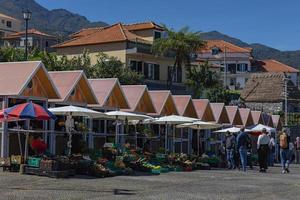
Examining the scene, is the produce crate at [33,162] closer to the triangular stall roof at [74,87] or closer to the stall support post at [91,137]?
the triangular stall roof at [74,87]

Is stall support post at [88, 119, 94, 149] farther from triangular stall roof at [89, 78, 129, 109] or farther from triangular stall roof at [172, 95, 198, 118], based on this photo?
triangular stall roof at [172, 95, 198, 118]

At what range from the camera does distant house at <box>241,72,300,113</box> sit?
6325 centimetres

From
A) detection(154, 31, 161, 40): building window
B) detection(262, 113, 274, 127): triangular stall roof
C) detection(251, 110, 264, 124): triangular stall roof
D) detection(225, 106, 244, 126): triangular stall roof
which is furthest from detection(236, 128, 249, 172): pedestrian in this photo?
detection(154, 31, 161, 40): building window

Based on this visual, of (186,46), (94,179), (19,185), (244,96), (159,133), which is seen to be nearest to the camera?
(19,185)

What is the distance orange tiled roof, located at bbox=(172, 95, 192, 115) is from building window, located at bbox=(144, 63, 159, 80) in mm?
20935

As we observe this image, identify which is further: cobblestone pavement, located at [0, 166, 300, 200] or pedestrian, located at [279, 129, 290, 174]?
pedestrian, located at [279, 129, 290, 174]

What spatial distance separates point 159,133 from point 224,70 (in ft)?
226

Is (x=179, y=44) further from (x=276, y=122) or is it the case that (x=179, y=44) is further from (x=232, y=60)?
(x=232, y=60)

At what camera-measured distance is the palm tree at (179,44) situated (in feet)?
179

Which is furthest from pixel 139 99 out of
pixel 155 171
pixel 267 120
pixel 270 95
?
pixel 270 95

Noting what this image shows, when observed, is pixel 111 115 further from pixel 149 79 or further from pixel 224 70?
pixel 224 70

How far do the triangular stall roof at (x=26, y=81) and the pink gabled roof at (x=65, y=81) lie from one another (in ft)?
2.95

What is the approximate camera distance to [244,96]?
6594 cm

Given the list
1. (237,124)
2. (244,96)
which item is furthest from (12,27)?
(237,124)
